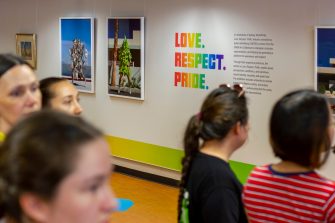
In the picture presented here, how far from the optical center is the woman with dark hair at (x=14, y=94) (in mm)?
1989

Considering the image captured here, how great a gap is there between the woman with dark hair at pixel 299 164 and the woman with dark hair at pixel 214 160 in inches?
6.1

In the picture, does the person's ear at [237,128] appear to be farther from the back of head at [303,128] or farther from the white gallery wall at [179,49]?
the white gallery wall at [179,49]

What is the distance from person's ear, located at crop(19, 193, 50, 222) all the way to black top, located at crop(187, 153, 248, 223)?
40.7 inches

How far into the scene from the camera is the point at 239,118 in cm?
209

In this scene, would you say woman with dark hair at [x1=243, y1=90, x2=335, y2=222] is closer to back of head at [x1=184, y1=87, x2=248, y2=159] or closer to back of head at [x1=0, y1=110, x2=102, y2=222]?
back of head at [x1=184, y1=87, x2=248, y2=159]

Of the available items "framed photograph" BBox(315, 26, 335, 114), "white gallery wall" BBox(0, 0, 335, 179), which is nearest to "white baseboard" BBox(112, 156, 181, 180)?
"white gallery wall" BBox(0, 0, 335, 179)

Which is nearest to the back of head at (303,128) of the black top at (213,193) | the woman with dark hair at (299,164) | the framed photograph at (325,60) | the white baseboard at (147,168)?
the woman with dark hair at (299,164)

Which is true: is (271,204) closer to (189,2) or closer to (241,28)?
(241,28)

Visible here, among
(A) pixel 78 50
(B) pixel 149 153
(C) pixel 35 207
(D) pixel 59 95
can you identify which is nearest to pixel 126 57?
(A) pixel 78 50

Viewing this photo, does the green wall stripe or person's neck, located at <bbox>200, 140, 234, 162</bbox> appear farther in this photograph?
the green wall stripe

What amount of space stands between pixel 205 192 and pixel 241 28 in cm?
389

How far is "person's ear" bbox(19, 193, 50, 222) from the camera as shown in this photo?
97 centimetres

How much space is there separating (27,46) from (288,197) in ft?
24.1

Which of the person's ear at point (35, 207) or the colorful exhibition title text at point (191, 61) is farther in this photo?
the colorful exhibition title text at point (191, 61)
